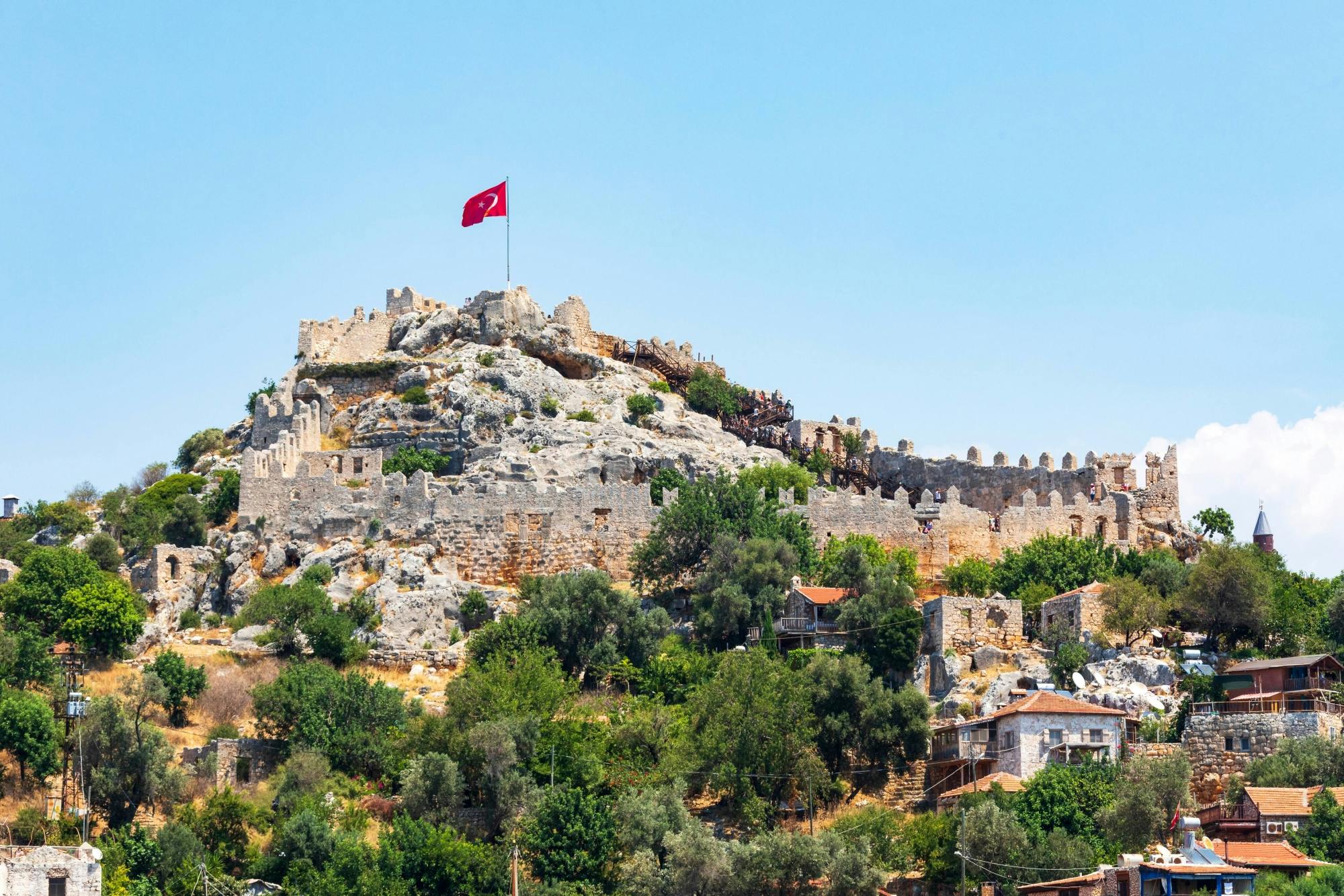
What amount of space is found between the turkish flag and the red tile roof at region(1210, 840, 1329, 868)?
1694 inches

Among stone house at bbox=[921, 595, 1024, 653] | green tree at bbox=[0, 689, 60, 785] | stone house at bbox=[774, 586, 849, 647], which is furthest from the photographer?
stone house at bbox=[774, 586, 849, 647]

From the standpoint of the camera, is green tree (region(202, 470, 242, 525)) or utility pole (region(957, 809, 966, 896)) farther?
green tree (region(202, 470, 242, 525))

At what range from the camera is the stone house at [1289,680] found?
52.1 metres

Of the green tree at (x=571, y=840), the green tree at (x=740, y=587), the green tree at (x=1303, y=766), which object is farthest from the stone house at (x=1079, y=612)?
the green tree at (x=571, y=840)

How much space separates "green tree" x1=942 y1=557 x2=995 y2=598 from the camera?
6400 centimetres

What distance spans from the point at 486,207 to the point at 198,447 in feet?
48.5

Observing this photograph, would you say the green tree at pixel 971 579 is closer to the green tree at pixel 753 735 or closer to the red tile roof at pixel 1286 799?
the green tree at pixel 753 735

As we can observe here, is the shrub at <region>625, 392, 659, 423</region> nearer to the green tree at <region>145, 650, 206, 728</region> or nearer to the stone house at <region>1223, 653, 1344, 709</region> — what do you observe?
the green tree at <region>145, 650, 206, 728</region>

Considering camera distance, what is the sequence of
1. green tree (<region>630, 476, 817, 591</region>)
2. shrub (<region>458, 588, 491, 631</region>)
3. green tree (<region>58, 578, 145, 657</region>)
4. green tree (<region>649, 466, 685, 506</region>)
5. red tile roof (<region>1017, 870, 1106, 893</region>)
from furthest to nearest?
green tree (<region>649, 466, 685, 506</region>) → green tree (<region>630, 476, 817, 591</region>) → shrub (<region>458, 588, 491, 631</region>) → green tree (<region>58, 578, 145, 657</region>) → red tile roof (<region>1017, 870, 1106, 893</region>)

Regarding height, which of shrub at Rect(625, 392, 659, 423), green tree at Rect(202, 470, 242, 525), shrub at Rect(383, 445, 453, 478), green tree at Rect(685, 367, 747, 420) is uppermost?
green tree at Rect(685, 367, 747, 420)

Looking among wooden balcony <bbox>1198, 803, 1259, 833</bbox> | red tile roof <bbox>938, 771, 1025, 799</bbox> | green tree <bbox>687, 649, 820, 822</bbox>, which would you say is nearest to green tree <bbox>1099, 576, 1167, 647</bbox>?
red tile roof <bbox>938, 771, 1025, 799</bbox>

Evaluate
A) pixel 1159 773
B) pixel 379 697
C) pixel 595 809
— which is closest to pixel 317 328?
pixel 379 697

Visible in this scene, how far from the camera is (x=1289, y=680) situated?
173 feet

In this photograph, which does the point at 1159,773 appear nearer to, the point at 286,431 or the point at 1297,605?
the point at 1297,605
